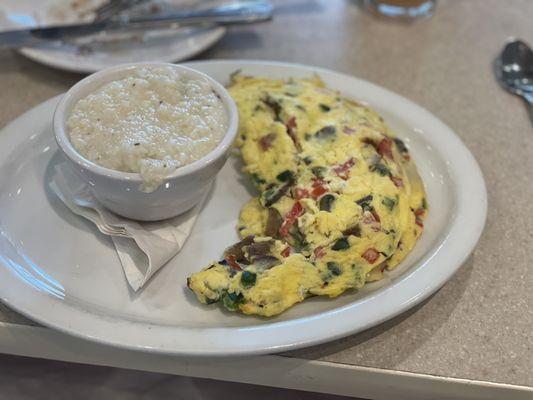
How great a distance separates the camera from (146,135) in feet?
2.81

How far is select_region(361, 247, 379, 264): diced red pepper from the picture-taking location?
2.76 ft

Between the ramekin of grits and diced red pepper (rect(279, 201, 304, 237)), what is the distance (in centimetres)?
13

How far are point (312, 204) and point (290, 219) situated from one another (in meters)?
0.04

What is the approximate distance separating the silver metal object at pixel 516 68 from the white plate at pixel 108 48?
0.68 meters

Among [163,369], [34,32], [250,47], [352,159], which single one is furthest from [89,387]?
[250,47]

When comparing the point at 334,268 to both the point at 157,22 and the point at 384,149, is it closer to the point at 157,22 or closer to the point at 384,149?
the point at 384,149

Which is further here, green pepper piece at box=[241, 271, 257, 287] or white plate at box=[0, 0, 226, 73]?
white plate at box=[0, 0, 226, 73]

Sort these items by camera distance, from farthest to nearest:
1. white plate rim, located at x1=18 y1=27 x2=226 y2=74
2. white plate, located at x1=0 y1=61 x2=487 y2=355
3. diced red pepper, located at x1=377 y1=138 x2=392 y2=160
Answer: white plate rim, located at x1=18 y1=27 x2=226 y2=74 → diced red pepper, located at x1=377 y1=138 x2=392 y2=160 → white plate, located at x1=0 y1=61 x2=487 y2=355

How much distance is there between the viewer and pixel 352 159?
0.94 meters

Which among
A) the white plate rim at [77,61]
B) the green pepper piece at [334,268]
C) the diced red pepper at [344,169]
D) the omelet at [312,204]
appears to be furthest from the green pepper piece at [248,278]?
the white plate rim at [77,61]

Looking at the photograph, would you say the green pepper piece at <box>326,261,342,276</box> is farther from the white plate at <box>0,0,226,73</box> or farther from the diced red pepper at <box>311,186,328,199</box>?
the white plate at <box>0,0,226,73</box>

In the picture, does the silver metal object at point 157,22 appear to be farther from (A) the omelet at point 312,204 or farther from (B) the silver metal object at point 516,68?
(B) the silver metal object at point 516,68

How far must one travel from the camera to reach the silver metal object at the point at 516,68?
1356 mm

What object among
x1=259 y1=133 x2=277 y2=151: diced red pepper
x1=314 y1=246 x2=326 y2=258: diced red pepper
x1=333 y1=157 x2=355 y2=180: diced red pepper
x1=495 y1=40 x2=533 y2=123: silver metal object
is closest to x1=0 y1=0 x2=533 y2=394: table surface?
x1=495 y1=40 x2=533 y2=123: silver metal object
